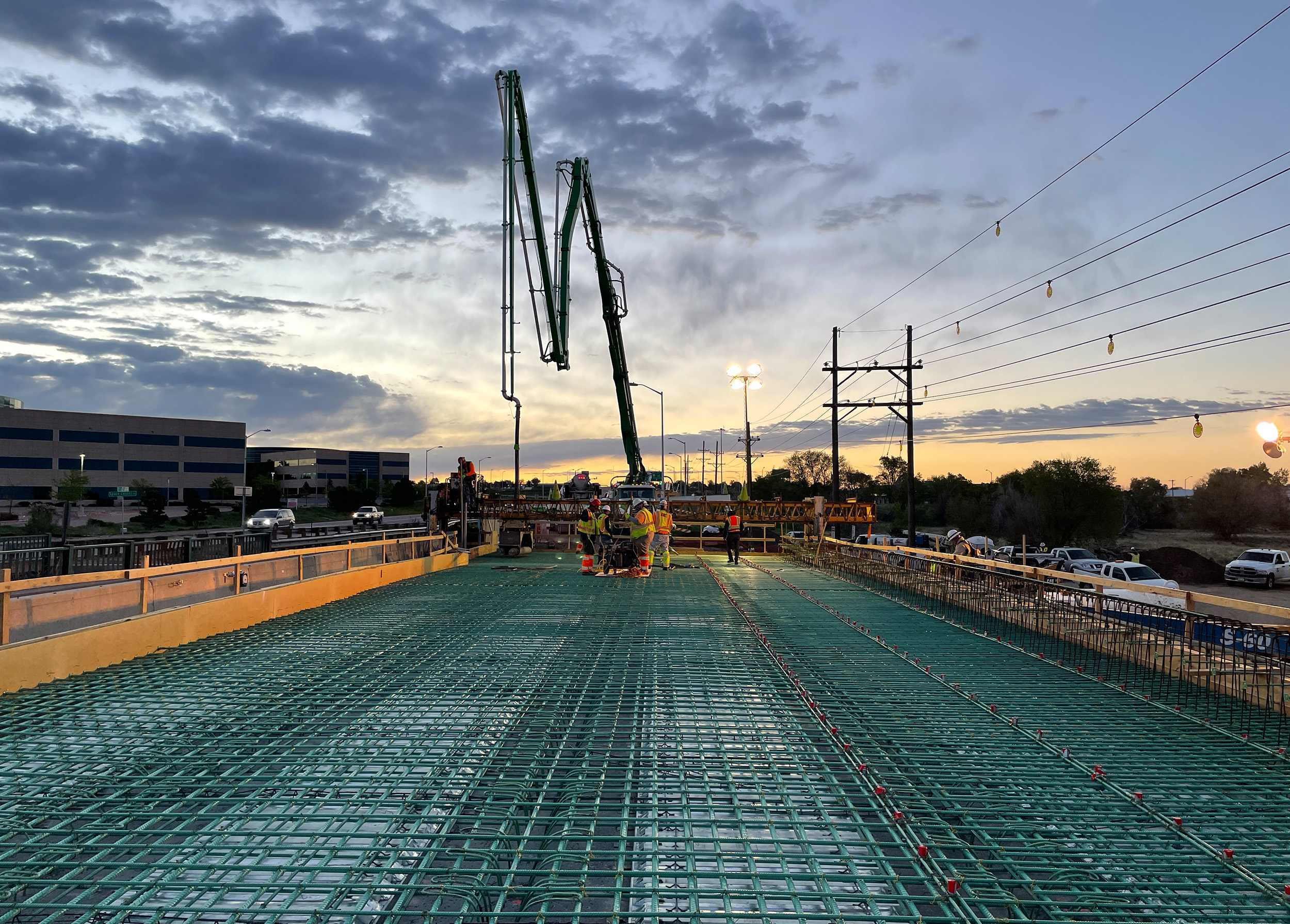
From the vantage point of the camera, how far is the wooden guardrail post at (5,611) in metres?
8.62

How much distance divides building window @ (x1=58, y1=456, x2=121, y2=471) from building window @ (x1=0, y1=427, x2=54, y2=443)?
2.85 metres

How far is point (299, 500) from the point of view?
4173 inches

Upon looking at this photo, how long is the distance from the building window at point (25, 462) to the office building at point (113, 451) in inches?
2.2

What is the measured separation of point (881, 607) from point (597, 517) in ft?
31.5

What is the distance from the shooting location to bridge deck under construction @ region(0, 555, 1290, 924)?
4.54 metres

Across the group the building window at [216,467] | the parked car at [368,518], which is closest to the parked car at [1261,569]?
the parked car at [368,518]

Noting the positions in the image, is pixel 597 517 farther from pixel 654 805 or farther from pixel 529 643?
pixel 654 805

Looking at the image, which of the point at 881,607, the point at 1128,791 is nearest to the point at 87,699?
the point at 1128,791

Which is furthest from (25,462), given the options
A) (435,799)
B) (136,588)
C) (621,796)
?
(621,796)

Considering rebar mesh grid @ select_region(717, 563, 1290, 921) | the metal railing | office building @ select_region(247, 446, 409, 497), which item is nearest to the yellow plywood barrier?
the metal railing

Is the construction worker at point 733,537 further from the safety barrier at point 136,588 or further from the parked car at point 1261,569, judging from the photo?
the parked car at point 1261,569

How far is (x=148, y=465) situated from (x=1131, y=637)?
348 feet

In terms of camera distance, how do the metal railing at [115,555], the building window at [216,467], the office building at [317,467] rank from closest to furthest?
1. the metal railing at [115,555]
2. the building window at [216,467]
3. the office building at [317,467]

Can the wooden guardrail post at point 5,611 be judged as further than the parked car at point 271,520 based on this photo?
No
